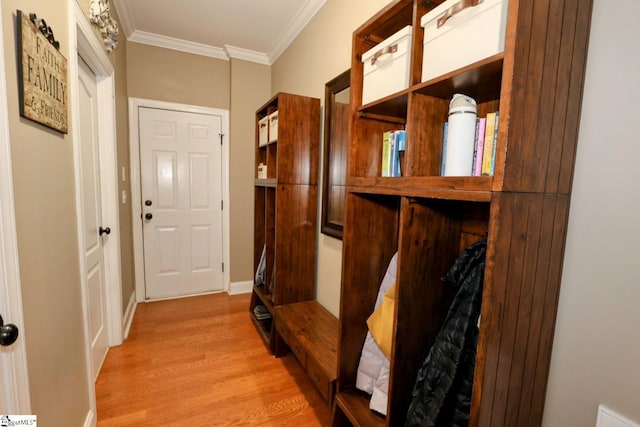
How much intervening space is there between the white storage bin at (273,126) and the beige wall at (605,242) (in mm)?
1897

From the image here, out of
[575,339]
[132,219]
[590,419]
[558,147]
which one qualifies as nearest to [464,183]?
[558,147]

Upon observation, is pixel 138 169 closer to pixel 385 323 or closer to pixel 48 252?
pixel 48 252

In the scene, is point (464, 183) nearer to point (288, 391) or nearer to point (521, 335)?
point (521, 335)

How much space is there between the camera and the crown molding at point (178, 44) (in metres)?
2.92

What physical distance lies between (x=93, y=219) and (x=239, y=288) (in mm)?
1867

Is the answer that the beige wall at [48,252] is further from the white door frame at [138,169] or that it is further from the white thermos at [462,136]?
the white door frame at [138,169]

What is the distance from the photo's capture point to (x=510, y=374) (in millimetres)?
857

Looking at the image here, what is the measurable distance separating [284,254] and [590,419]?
183 cm

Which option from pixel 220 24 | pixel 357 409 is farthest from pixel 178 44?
pixel 357 409

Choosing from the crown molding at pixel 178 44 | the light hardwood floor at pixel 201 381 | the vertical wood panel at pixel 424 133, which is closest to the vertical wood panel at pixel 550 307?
the vertical wood panel at pixel 424 133

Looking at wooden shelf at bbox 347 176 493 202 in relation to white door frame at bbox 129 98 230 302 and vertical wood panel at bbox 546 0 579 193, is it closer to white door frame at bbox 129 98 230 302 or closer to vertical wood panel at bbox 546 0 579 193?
vertical wood panel at bbox 546 0 579 193

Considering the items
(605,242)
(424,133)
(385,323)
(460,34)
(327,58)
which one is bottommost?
(385,323)

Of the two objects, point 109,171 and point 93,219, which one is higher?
point 109,171

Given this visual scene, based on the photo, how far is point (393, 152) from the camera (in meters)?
1.27
